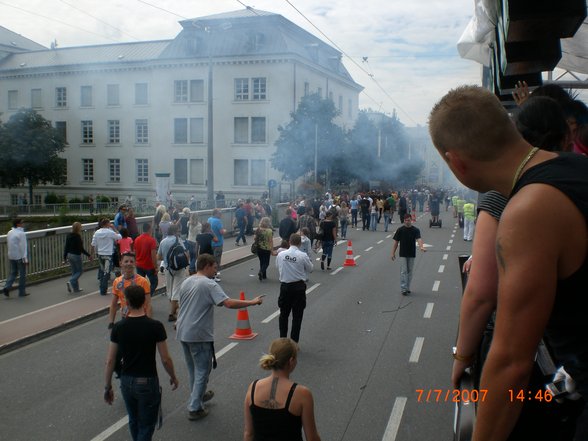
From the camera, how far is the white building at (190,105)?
4194 cm

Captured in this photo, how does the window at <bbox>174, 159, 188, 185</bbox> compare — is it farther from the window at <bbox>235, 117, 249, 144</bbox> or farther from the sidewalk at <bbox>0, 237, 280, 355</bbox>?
the sidewalk at <bbox>0, 237, 280, 355</bbox>

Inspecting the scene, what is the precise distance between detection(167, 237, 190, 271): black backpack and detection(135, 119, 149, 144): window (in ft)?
124

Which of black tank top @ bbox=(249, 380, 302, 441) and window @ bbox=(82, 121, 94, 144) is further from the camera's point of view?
window @ bbox=(82, 121, 94, 144)

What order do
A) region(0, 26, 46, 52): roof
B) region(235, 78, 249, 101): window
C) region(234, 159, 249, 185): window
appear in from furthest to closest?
region(234, 159, 249, 185): window → region(235, 78, 249, 101): window → region(0, 26, 46, 52): roof

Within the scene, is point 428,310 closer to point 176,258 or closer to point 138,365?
point 176,258

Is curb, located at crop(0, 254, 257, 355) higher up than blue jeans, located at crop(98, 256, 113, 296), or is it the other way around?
blue jeans, located at crop(98, 256, 113, 296)

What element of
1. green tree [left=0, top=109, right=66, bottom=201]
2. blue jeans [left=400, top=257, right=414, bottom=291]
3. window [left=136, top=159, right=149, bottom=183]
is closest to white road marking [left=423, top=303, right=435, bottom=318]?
blue jeans [left=400, top=257, right=414, bottom=291]

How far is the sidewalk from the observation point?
981 centimetres

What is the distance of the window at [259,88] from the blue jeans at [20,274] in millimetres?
38786

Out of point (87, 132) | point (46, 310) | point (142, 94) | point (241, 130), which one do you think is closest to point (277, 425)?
point (46, 310)

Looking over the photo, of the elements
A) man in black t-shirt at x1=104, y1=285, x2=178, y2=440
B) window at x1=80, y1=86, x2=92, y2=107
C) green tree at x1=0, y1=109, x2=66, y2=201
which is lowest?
man in black t-shirt at x1=104, y1=285, x2=178, y2=440

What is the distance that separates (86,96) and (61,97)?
5.89ft

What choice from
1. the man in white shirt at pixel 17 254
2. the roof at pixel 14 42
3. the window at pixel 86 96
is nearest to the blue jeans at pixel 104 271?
the man in white shirt at pixel 17 254

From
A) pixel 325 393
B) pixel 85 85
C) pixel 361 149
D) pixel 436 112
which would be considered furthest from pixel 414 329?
pixel 361 149
